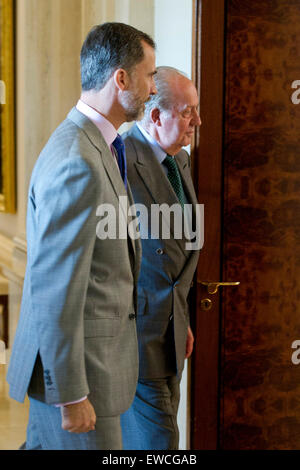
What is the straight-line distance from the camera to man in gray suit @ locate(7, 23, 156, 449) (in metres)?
1.81

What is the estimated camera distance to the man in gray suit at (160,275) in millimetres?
2500

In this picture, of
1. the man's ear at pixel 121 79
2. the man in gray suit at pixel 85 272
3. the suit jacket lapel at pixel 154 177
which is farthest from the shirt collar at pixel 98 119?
the suit jacket lapel at pixel 154 177

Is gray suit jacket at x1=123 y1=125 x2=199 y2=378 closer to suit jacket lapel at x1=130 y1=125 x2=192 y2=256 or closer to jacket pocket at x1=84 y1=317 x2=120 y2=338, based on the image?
suit jacket lapel at x1=130 y1=125 x2=192 y2=256

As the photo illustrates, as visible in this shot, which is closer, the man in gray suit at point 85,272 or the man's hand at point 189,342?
the man in gray suit at point 85,272

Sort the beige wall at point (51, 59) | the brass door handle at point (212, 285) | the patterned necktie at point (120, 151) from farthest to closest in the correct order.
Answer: the beige wall at point (51, 59), the brass door handle at point (212, 285), the patterned necktie at point (120, 151)

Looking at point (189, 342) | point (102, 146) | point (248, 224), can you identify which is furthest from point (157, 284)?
point (102, 146)

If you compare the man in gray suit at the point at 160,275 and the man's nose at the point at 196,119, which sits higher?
the man's nose at the point at 196,119

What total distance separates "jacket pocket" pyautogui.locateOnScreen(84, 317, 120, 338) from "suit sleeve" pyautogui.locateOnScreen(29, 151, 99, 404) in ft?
0.25

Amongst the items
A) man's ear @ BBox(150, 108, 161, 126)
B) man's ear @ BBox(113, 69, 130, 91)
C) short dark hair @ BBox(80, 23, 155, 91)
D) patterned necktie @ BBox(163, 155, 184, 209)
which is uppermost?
short dark hair @ BBox(80, 23, 155, 91)

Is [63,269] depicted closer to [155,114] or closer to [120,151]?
[120,151]

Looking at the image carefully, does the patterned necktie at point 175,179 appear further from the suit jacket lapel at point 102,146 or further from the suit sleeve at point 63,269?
the suit sleeve at point 63,269

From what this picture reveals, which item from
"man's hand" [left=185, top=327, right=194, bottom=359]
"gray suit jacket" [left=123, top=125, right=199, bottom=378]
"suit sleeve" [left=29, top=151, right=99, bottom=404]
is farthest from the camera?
"man's hand" [left=185, top=327, right=194, bottom=359]

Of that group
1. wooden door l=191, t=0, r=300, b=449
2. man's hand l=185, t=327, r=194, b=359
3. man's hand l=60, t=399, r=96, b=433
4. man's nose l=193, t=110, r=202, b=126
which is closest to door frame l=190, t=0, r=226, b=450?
wooden door l=191, t=0, r=300, b=449

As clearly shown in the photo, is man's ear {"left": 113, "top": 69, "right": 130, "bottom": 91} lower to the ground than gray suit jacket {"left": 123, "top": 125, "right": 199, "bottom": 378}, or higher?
higher
